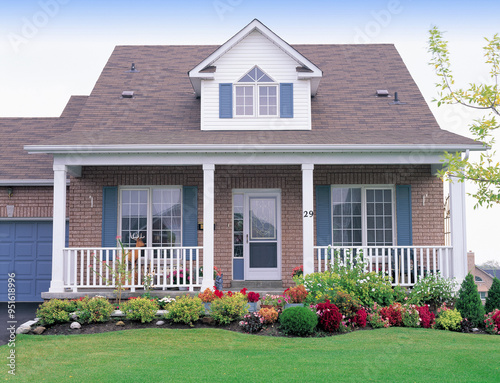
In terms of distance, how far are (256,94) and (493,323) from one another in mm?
7196

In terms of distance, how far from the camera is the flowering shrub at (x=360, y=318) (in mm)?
9016

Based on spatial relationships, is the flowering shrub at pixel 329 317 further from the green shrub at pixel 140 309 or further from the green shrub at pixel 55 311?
the green shrub at pixel 55 311

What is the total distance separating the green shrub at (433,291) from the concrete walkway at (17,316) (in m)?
7.57

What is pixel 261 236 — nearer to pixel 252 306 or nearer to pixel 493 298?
pixel 252 306

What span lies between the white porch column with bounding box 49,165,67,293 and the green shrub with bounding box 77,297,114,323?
1.17 meters

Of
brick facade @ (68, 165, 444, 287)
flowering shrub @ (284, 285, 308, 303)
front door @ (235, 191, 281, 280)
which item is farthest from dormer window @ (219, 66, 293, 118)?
flowering shrub @ (284, 285, 308, 303)

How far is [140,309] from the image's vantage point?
364 inches

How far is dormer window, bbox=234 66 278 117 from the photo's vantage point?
1252 centimetres

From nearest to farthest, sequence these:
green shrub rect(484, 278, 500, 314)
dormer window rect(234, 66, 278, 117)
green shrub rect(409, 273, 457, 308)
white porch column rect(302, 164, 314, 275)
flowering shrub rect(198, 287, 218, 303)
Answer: green shrub rect(484, 278, 500, 314), flowering shrub rect(198, 287, 218, 303), green shrub rect(409, 273, 457, 308), white porch column rect(302, 164, 314, 275), dormer window rect(234, 66, 278, 117)

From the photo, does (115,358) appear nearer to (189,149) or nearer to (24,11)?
(189,149)

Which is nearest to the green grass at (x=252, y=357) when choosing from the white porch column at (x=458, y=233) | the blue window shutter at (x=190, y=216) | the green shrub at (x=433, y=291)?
the green shrub at (x=433, y=291)

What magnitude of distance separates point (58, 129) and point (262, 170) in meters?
6.25

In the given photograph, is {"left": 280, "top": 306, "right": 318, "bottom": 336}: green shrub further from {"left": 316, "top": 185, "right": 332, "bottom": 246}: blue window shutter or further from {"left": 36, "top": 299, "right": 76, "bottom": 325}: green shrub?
{"left": 36, "top": 299, "right": 76, "bottom": 325}: green shrub

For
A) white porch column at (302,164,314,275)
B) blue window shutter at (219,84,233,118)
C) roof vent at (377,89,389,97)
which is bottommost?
white porch column at (302,164,314,275)
